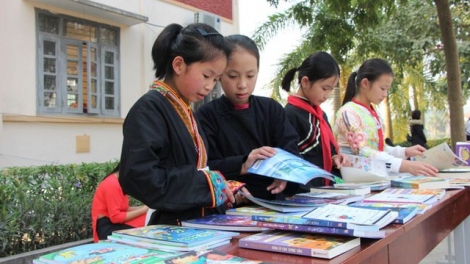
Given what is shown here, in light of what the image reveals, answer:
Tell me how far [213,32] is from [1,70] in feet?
15.3

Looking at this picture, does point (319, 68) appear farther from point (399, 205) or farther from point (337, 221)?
point (337, 221)

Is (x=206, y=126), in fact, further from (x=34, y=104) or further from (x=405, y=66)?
(x=405, y=66)

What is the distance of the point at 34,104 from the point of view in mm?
5629

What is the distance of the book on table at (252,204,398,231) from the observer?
101cm

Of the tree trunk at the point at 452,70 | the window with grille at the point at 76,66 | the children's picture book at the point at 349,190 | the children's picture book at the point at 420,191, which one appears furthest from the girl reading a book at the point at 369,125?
the window with grille at the point at 76,66

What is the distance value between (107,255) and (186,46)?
2.33 ft

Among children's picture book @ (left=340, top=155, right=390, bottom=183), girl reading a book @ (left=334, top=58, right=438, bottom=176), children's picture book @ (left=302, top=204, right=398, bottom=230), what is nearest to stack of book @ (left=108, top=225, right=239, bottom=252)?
children's picture book @ (left=302, top=204, right=398, bottom=230)

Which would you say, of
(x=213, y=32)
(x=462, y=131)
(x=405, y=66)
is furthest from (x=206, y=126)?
(x=405, y=66)

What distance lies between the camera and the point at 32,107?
561cm

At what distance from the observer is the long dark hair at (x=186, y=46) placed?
142 centimetres

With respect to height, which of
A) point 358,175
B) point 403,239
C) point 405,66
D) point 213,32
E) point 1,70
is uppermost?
point 405,66

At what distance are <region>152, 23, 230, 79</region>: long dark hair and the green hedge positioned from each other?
2.04 meters

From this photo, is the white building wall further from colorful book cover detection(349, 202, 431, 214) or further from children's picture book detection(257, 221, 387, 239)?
children's picture book detection(257, 221, 387, 239)

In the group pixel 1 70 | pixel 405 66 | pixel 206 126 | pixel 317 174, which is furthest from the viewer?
pixel 405 66
